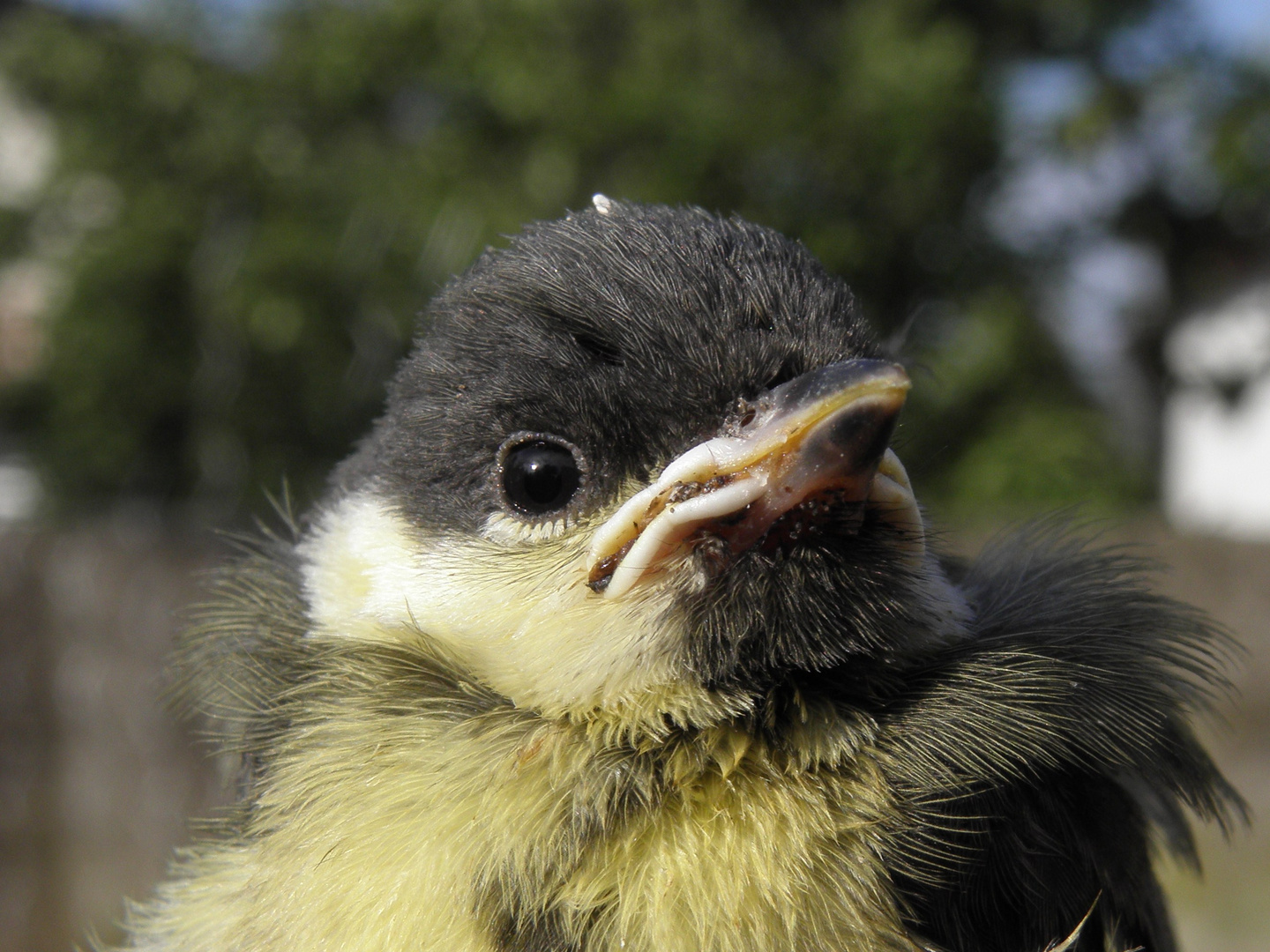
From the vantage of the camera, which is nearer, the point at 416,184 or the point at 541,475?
the point at 541,475

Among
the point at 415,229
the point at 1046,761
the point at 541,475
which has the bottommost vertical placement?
the point at 1046,761

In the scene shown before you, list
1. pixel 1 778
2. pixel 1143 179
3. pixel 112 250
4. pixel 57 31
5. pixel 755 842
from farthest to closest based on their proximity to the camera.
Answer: pixel 1143 179 < pixel 57 31 < pixel 112 250 < pixel 1 778 < pixel 755 842

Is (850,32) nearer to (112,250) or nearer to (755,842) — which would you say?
(112,250)

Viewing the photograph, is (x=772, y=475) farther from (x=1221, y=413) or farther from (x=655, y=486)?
(x=1221, y=413)

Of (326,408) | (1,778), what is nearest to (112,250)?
(326,408)

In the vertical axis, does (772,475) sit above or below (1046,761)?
above

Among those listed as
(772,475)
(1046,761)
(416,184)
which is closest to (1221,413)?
(416,184)
